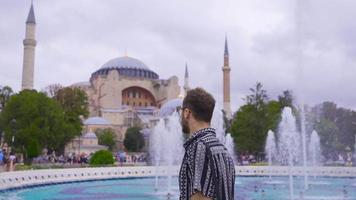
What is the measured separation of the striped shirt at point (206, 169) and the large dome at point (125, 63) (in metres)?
78.0

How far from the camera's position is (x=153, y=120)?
207 feet

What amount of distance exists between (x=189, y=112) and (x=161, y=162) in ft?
86.3

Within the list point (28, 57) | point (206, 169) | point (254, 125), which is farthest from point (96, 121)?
point (206, 169)

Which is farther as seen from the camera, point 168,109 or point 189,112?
point 168,109

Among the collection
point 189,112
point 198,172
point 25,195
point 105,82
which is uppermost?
point 105,82

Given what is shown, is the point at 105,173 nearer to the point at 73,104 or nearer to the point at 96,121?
the point at 73,104

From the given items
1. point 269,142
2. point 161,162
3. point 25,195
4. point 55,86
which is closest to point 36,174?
point 25,195

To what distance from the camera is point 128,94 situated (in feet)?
257

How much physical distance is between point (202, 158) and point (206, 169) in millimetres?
53

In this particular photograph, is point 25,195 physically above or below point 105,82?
below

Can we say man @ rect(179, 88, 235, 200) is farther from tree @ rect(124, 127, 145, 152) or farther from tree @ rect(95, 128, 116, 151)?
tree @ rect(95, 128, 116, 151)

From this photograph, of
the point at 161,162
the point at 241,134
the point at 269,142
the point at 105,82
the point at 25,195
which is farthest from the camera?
the point at 105,82

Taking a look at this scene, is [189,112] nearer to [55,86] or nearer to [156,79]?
[55,86]

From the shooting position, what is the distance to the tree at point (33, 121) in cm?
2805
